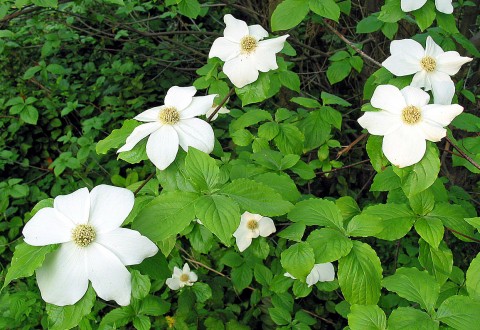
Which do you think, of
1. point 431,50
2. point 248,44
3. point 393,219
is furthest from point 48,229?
point 431,50

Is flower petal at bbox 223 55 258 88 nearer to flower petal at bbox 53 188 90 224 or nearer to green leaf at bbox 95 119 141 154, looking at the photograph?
green leaf at bbox 95 119 141 154

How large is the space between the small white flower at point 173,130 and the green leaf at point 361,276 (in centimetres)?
39

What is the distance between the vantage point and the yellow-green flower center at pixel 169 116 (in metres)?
1.02

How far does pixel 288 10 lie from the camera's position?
1.31 metres

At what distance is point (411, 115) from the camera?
100 cm

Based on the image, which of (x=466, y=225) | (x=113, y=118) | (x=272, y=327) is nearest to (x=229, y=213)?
(x=466, y=225)

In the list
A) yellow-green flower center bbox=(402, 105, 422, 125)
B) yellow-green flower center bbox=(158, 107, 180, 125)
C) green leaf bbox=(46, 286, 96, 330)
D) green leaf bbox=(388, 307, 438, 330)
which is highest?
yellow-green flower center bbox=(402, 105, 422, 125)

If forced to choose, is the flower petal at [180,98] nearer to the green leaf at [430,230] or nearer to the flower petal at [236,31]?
the flower petal at [236,31]

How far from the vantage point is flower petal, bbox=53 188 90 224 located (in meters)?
0.85

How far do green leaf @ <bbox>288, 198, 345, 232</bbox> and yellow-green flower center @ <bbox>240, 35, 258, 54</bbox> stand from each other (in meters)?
0.42

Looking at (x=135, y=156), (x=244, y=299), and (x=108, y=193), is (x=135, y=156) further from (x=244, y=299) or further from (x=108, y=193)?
(x=244, y=299)

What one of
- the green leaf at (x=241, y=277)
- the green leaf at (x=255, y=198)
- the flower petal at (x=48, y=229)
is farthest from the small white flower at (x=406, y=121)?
the green leaf at (x=241, y=277)

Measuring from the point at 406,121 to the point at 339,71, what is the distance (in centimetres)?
79

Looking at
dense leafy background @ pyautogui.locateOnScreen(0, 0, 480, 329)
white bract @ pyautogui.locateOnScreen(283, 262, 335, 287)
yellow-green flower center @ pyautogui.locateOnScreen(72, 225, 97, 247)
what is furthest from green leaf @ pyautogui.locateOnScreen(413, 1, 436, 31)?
yellow-green flower center @ pyautogui.locateOnScreen(72, 225, 97, 247)
